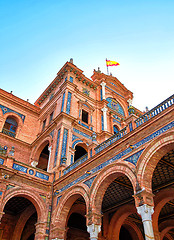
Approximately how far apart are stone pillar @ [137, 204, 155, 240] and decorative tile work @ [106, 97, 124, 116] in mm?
16096

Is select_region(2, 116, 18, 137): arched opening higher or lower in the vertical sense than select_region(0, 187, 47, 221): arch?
higher

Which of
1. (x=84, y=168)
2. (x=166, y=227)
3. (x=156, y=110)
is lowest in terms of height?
(x=166, y=227)

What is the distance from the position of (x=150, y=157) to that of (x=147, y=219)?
220 cm

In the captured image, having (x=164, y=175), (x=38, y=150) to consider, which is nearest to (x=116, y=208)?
(x=164, y=175)

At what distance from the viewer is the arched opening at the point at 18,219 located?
14.8m

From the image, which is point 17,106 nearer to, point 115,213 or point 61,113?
point 61,113

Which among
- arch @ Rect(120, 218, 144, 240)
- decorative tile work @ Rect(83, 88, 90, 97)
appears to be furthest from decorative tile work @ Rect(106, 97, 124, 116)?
arch @ Rect(120, 218, 144, 240)

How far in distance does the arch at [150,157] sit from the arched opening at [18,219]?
8576mm

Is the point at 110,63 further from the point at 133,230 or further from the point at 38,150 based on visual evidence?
the point at 133,230

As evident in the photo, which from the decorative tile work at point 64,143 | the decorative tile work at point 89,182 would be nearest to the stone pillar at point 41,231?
the decorative tile work at point 89,182

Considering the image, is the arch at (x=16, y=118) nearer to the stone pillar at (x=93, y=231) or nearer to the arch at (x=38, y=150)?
the arch at (x=38, y=150)

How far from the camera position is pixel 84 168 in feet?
40.8

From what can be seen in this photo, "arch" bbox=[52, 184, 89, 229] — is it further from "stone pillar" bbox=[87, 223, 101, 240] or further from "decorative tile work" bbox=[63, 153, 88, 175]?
"stone pillar" bbox=[87, 223, 101, 240]

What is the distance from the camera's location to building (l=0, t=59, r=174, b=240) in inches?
368
